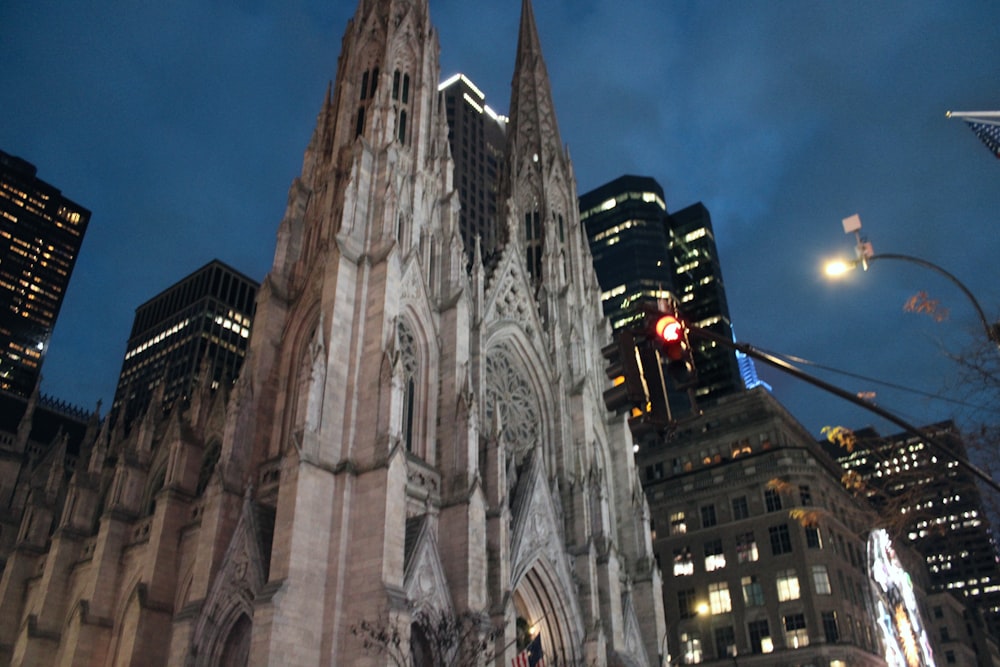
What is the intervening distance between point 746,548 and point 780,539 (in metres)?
2.56

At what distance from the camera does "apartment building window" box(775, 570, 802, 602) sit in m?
53.4

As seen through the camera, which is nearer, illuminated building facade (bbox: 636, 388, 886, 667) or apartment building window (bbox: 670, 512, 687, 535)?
illuminated building facade (bbox: 636, 388, 886, 667)

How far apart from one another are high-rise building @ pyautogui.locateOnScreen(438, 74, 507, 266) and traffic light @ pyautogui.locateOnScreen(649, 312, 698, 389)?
94.8m

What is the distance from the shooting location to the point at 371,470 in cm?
2852

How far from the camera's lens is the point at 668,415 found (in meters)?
9.86

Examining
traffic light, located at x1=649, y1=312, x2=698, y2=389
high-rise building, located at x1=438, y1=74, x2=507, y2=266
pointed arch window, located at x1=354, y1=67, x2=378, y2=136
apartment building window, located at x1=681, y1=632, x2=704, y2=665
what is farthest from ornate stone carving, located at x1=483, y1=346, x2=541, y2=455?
high-rise building, located at x1=438, y1=74, x2=507, y2=266

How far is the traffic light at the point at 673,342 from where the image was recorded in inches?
429

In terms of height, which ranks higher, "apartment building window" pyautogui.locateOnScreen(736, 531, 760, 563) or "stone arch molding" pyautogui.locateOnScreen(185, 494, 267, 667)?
"apartment building window" pyautogui.locateOnScreen(736, 531, 760, 563)

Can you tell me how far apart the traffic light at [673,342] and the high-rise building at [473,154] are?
94.8 meters

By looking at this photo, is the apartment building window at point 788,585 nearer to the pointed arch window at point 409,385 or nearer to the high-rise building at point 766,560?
the high-rise building at point 766,560

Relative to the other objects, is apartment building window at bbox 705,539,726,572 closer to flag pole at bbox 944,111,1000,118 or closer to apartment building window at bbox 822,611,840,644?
apartment building window at bbox 822,611,840,644

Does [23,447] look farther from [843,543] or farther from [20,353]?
[20,353]

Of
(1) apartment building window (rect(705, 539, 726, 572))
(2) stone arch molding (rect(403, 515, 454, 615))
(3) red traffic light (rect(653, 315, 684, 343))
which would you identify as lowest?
(3) red traffic light (rect(653, 315, 684, 343))

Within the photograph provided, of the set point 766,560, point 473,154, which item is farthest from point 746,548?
point 473,154
